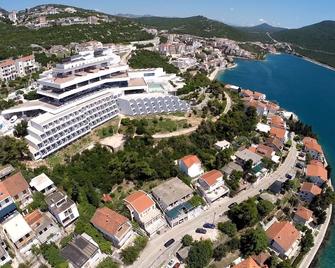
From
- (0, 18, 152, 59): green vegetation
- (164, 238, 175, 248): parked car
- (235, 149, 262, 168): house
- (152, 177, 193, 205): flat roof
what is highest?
(0, 18, 152, 59): green vegetation

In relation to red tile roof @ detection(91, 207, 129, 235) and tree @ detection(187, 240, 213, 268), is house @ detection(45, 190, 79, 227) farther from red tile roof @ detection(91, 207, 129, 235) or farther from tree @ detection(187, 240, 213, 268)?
tree @ detection(187, 240, 213, 268)

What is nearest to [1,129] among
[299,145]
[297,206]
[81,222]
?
[81,222]

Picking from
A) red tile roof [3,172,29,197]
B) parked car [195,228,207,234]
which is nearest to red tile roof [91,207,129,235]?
parked car [195,228,207,234]

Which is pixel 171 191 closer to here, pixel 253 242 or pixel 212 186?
pixel 212 186

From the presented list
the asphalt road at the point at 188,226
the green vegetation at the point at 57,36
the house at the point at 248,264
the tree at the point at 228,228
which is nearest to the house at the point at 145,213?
the asphalt road at the point at 188,226

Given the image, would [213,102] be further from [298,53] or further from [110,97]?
[298,53]

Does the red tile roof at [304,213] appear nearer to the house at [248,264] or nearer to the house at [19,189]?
the house at [248,264]
